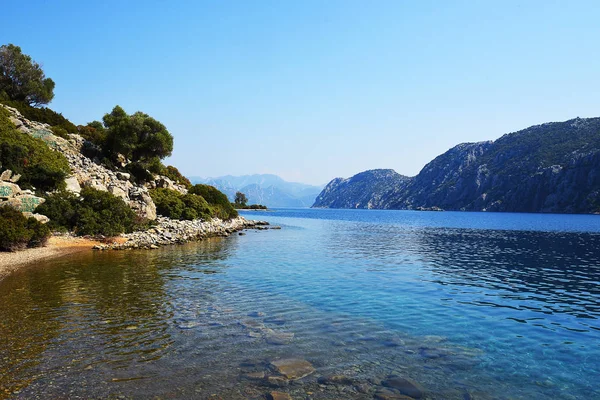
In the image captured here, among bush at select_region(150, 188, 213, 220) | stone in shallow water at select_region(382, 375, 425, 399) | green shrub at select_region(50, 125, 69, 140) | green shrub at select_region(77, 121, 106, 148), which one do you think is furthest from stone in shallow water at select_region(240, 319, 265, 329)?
green shrub at select_region(77, 121, 106, 148)

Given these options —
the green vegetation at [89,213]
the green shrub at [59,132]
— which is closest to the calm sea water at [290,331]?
the green vegetation at [89,213]

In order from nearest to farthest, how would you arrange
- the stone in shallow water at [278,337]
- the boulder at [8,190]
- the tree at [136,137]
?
the stone in shallow water at [278,337], the boulder at [8,190], the tree at [136,137]

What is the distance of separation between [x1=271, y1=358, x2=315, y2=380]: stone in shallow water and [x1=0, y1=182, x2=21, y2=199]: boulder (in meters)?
38.9

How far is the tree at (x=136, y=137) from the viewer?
237 feet

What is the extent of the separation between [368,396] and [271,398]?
2570 millimetres

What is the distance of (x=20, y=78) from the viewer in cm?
7675

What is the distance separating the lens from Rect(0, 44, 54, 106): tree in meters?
74.6

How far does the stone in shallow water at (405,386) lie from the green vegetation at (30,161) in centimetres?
4797

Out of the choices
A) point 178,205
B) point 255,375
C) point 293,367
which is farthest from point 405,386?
point 178,205

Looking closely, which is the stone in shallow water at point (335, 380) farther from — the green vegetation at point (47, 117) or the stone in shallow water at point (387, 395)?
the green vegetation at point (47, 117)

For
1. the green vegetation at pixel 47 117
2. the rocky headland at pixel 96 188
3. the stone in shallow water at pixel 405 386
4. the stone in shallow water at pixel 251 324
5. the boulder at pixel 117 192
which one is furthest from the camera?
the green vegetation at pixel 47 117

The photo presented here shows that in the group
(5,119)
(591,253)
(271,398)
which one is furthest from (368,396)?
(5,119)

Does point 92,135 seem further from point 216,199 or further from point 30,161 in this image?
point 30,161

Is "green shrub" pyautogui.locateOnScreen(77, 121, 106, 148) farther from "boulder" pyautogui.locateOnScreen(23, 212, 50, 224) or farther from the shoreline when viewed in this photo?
"boulder" pyautogui.locateOnScreen(23, 212, 50, 224)
